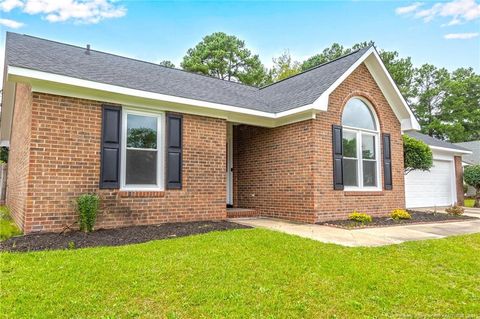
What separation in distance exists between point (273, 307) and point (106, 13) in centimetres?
1198

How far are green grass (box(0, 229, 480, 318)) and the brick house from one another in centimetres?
214

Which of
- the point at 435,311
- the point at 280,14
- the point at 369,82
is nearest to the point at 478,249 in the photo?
the point at 435,311

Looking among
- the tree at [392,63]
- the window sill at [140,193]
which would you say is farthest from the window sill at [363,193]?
the tree at [392,63]

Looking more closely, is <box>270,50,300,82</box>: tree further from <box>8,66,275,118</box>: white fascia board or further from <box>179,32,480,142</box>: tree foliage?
<box>8,66,275,118</box>: white fascia board

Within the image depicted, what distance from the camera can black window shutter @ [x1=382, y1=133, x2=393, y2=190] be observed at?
10102 mm

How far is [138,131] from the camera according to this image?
751 centimetres

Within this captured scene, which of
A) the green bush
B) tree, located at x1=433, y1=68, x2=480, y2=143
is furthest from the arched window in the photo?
tree, located at x1=433, y1=68, x2=480, y2=143

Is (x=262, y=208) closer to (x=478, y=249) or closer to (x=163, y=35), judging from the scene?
(x=478, y=249)

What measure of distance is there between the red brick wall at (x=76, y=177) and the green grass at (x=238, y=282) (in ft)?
5.96

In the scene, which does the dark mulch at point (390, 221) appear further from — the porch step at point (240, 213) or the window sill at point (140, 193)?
the window sill at point (140, 193)

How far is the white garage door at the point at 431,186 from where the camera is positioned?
14586mm

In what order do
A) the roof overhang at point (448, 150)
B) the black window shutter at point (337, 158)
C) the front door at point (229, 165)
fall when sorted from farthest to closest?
the roof overhang at point (448, 150) → the front door at point (229, 165) → the black window shutter at point (337, 158)

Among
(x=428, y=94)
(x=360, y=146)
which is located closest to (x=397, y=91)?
(x=360, y=146)

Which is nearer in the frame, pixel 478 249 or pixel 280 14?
pixel 478 249
